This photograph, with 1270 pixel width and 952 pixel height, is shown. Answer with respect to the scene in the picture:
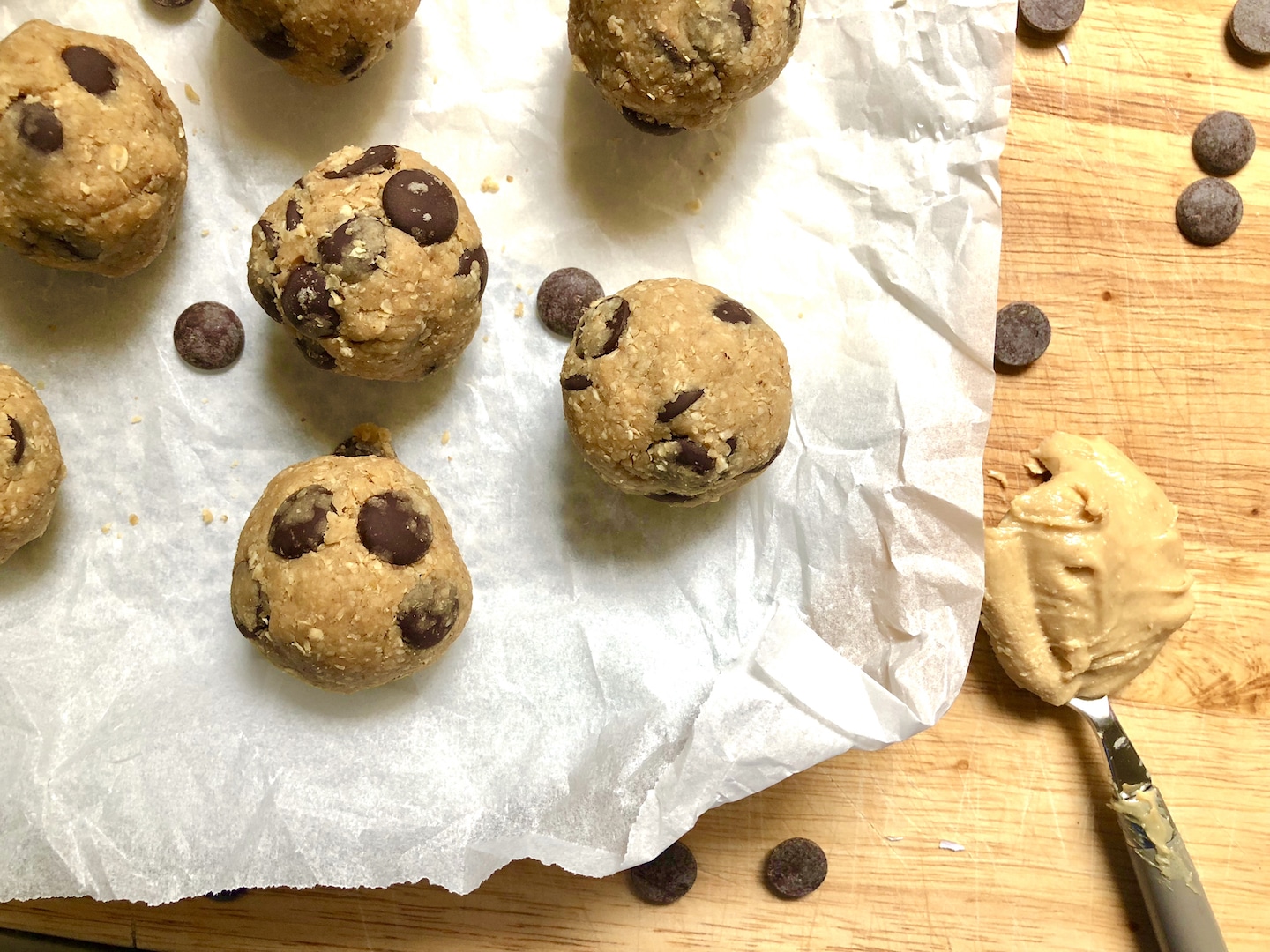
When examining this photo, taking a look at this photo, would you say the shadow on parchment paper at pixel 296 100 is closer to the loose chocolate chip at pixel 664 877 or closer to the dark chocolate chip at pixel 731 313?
the dark chocolate chip at pixel 731 313

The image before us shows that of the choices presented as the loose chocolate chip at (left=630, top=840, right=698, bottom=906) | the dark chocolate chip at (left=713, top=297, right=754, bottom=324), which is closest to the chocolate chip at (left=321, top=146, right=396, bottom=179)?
the dark chocolate chip at (left=713, top=297, right=754, bottom=324)

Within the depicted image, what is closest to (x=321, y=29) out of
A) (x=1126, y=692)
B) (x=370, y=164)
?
(x=370, y=164)

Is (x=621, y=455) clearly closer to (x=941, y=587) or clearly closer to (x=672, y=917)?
(x=941, y=587)

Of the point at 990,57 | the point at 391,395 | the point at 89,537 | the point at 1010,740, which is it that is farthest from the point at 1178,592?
the point at 89,537

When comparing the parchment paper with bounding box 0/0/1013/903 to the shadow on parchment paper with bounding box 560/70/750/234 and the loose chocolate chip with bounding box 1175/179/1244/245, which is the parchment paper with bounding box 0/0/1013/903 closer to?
the shadow on parchment paper with bounding box 560/70/750/234

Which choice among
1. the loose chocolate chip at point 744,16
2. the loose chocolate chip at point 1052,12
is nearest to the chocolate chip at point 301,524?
the loose chocolate chip at point 744,16
